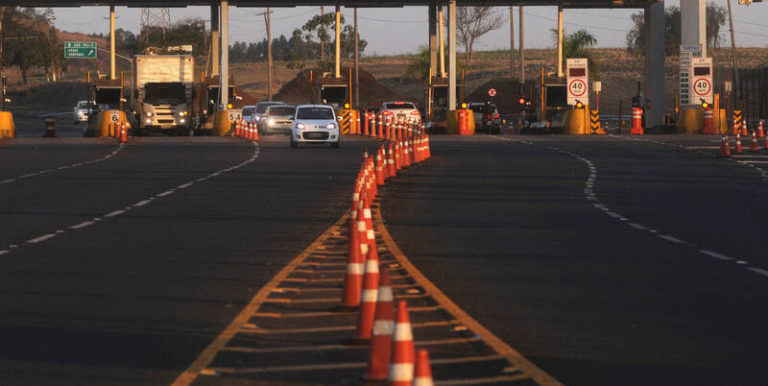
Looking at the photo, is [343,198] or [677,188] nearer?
[343,198]

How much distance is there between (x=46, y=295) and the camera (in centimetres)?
1359

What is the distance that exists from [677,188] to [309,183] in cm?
755

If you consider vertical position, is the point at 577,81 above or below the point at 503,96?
below

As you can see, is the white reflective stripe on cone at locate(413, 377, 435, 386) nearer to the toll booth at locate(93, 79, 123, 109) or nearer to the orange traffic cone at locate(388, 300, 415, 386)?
the orange traffic cone at locate(388, 300, 415, 386)

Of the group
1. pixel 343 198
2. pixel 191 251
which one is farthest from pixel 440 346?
pixel 343 198

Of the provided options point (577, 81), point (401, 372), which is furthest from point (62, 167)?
point (401, 372)

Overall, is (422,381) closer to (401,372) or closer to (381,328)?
→ (401,372)

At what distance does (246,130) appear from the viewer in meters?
62.4

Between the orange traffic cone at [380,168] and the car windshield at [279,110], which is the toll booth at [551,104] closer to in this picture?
the car windshield at [279,110]

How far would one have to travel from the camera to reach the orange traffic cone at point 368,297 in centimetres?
1024

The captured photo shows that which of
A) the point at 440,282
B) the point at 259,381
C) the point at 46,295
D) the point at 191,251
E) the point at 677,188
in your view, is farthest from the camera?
the point at 677,188

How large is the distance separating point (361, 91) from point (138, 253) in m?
115

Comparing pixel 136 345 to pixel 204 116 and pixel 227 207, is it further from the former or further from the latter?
pixel 204 116

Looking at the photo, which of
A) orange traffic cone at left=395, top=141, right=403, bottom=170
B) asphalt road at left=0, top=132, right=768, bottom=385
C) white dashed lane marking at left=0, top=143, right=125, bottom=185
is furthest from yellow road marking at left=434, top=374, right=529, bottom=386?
orange traffic cone at left=395, top=141, right=403, bottom=170
